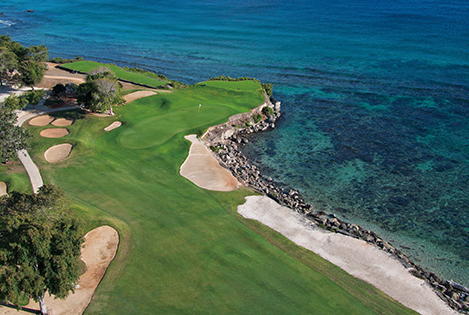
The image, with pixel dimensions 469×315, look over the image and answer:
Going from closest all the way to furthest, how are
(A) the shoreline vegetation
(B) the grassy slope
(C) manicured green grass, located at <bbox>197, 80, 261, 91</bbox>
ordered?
1. (B) the grassy slope
2. (A) the shoreline vegetation
3. (C) manicured green grass, located at <bbox>197, 80, 261, 91</bbox>

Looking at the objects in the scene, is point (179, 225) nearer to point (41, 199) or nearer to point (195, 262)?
point (195, 262)

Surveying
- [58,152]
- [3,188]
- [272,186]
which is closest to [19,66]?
[58,152]

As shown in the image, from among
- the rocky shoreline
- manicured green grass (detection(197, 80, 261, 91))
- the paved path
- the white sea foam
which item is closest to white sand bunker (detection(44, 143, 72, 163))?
the paved path

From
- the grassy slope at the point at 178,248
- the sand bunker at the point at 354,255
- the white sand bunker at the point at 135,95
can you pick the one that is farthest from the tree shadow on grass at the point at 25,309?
the white sand bunker at the point at 135,95

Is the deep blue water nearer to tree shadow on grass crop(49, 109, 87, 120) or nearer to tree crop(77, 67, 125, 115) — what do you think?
tree crop(77, 67, 125, 115)

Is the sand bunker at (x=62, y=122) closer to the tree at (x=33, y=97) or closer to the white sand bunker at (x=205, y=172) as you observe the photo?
the tree at (x=33, y=97)

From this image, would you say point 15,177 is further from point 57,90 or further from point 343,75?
point 343,75
